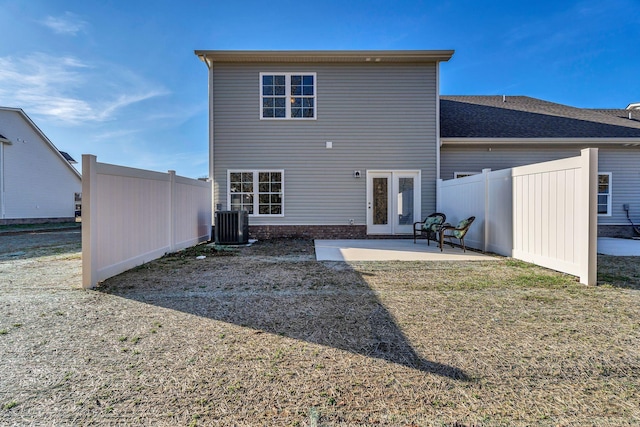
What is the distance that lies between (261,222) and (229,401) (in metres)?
7.97

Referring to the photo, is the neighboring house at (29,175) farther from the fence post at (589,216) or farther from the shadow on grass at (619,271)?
the shadow on grass at (619,271)

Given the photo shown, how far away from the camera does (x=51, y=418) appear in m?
1.58

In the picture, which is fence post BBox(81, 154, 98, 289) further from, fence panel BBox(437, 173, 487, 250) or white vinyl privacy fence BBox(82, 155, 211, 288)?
fence panel BBox(437, 173, 487, 250)

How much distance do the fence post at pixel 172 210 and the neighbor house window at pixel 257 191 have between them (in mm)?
2740

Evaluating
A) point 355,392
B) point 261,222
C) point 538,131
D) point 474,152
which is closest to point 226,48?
point 261,222

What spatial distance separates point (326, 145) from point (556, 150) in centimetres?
786

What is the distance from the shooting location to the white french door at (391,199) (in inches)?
379

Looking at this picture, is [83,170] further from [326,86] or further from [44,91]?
[44,91]

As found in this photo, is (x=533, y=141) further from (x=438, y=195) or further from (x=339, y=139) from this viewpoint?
(x=339, y=139)

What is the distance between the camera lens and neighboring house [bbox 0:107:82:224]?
15359 mm

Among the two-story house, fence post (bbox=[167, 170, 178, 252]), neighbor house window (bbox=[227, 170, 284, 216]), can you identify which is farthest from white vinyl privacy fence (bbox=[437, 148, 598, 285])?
fence post (bbox=[167, 170, 178, 252])

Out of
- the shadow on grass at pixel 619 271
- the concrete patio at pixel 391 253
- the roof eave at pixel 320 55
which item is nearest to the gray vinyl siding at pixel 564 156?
the roof eave at pixel 320 55

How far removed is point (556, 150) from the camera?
10.1 metres

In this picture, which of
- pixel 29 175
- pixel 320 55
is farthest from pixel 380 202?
pixel 29 175
